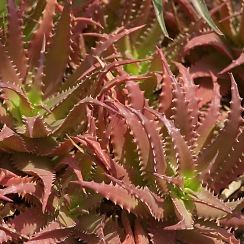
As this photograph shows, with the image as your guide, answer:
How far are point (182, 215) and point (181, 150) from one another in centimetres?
14

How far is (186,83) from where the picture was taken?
1.27 meters

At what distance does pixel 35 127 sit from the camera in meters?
1.13

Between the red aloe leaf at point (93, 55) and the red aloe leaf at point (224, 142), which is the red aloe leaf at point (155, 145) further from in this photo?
the red aloe leaf at point (93, 55)

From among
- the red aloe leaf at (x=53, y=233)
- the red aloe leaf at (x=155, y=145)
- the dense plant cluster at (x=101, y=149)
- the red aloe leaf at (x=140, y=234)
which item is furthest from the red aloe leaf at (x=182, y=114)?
the red aloe leaf at (x=53, y=233)

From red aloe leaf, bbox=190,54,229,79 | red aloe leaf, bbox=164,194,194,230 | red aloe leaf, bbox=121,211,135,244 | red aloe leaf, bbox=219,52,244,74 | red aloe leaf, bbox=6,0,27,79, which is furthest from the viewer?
red aloe leaf, bbox=190,54,229,79

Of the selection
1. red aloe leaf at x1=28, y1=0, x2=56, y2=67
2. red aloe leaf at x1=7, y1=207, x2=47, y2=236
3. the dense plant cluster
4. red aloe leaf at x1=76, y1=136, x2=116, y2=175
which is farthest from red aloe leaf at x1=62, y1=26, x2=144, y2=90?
red aloe leaf at x1=7, y1=207, x2=47, y2=236

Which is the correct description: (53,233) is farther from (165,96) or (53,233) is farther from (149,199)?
(165,96)

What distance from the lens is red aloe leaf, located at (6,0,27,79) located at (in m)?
1.21

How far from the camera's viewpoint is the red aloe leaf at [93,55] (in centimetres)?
121

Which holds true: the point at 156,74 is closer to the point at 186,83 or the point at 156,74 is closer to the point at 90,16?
the point at 186,83

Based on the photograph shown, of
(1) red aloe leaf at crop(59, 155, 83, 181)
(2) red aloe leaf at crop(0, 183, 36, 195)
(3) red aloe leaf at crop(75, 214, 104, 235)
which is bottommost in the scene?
(3) red aloe leaf at crop(75, 214, 104, 235)

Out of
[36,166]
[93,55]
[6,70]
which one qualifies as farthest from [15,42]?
[36,166]

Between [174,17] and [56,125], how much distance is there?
550 mm

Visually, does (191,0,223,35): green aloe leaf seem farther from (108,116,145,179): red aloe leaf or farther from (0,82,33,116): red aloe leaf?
(0,82,33,116): red aloe leaf
